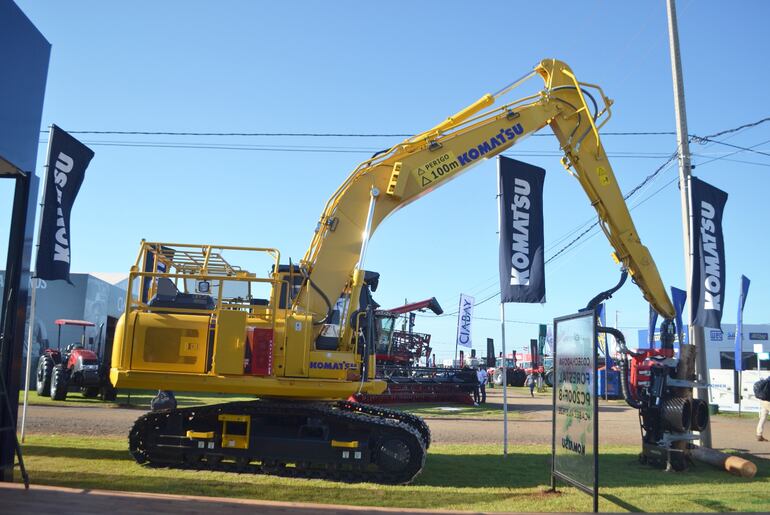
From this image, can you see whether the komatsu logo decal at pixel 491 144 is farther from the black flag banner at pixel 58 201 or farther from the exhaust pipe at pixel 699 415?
the black flag banner at pixel 58 201

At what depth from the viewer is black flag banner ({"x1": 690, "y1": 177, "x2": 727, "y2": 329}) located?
1298 cm

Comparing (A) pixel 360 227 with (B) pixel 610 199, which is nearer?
(A) pixel 360 227

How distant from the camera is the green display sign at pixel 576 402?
7086mm

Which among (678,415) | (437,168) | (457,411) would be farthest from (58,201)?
(457,411)

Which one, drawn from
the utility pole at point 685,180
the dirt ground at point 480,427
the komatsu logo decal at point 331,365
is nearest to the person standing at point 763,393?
the dirt ground at point 480,427

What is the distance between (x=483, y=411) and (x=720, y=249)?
437 inches

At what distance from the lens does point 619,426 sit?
1894 centimetres

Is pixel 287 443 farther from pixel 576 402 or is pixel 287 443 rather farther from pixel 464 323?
pixel 464 323

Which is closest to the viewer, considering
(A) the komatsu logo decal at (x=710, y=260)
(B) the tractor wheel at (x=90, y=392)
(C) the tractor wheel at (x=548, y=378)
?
(A) the komatsu logo decal at (x=710, y=260)

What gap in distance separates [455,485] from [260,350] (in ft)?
10.3

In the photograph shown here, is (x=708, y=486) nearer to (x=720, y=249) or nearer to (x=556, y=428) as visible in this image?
(x=556, y=428)

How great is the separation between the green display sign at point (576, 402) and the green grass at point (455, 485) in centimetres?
57

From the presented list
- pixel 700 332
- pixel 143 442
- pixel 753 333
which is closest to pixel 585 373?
pixel 143 442

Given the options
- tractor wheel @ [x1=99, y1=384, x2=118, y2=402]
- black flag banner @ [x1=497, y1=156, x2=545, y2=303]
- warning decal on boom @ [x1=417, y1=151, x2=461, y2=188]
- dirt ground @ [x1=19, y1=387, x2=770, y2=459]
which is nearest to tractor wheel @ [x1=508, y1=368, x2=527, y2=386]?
dirt ground @ [x1=19, y1=387, x2=770, y2=459]
